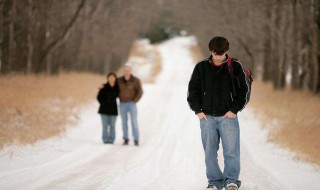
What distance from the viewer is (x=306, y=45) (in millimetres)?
24078

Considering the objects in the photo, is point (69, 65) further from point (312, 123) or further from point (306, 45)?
point (312, 123)

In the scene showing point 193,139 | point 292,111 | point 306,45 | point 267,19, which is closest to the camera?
point 193,139

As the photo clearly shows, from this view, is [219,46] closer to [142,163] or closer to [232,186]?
[232,186]

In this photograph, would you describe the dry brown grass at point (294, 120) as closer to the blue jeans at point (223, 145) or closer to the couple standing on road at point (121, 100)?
the blue jeans at point (223, 145)

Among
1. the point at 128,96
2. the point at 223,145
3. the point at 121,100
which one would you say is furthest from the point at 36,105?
the point at 223,145

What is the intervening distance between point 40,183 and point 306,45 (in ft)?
63.4

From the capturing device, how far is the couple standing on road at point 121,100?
41.6ft

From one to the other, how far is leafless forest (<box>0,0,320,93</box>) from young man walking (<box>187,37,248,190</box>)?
14403mm

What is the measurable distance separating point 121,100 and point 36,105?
5.89 meters

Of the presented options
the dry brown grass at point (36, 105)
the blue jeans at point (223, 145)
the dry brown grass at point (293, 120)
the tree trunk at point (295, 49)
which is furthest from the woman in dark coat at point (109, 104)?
the tree trunk at point (295, 49)

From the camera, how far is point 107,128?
1287cm

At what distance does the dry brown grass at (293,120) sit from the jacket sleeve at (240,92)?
357 cm

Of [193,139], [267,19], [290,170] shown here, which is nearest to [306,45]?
[267,19]

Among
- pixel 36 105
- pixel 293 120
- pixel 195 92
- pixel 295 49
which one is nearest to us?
pixel 195 92
